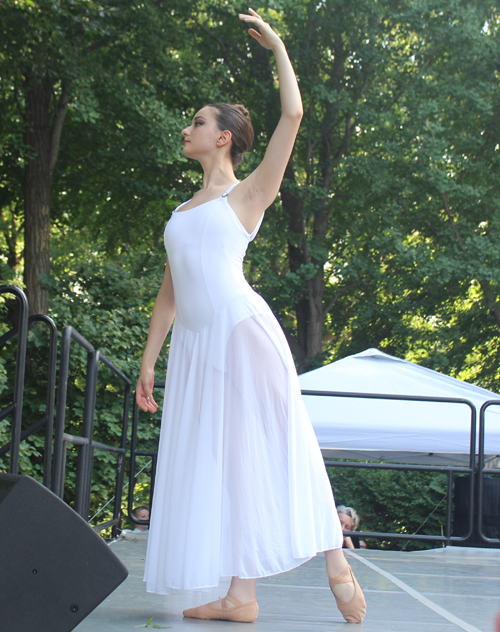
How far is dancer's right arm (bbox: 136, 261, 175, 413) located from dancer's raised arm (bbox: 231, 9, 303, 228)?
0.35m

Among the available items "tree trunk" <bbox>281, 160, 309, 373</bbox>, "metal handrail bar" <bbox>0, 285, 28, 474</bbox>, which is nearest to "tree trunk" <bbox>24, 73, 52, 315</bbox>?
"tree trunk" <bbox>281, 160, 309, 373</bbox>

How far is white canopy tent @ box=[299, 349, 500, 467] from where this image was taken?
7133mm

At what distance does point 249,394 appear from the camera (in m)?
2.03

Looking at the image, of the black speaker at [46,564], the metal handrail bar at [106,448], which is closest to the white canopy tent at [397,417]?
the metal handrail bar at [106,448]

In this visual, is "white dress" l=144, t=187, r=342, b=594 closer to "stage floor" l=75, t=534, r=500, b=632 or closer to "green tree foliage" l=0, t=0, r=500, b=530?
"stage floor" l=75, t=534, r=500, b=632

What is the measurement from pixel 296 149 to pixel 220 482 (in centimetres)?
1418

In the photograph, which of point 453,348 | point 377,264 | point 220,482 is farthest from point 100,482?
point 453,348

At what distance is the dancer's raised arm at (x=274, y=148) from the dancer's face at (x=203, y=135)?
0.23 meters

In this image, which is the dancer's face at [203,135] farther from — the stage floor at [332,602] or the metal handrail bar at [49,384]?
the stage floor at [332,602]

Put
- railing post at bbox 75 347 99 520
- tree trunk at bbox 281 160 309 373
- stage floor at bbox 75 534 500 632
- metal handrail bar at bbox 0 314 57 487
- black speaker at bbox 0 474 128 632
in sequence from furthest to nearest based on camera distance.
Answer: tree trunk at bbox 281 160 309 373
railing post at bbox 75 347 99 520
metal handrail bar at bbox 0 314 57 487
stage floor at bbox 75 534 500 632
black speaker at bbox 0 474 128 632

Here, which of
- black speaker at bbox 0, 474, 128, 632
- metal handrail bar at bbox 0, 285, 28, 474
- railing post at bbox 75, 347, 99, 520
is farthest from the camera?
railing post at bbox 75, 347, 99, 520

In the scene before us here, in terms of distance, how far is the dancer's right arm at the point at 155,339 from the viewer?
230cm

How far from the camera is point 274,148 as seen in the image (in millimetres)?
2070

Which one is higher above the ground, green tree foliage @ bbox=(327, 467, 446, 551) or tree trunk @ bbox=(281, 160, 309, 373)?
tree trunk @ bbox=(281, 160, 309, 373)
